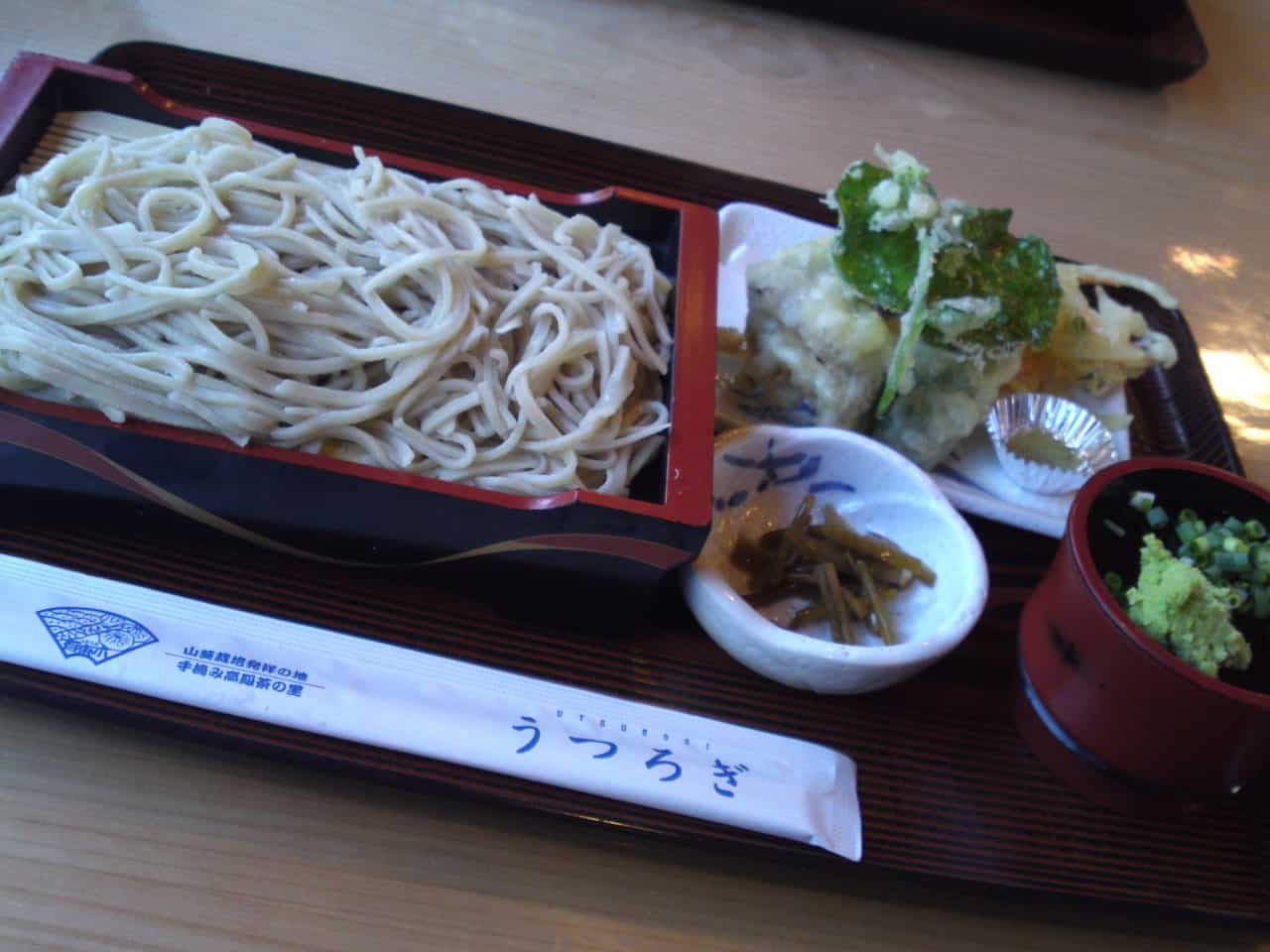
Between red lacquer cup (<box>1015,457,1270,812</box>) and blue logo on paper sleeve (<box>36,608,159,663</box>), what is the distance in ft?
3.51

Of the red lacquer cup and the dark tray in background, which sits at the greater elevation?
the dark tray in background

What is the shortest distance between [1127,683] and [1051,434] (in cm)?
56

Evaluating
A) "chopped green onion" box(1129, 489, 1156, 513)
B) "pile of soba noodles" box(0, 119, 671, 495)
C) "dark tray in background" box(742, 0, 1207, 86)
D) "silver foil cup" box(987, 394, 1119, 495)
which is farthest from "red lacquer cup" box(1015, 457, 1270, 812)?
"dark tray in background" box(742, 0, 1207, 86)

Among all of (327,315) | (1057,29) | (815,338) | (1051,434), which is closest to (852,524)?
(815,338)

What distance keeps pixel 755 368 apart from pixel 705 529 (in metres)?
0.48

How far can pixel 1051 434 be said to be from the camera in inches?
62.5

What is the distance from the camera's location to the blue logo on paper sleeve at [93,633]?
1.05 m

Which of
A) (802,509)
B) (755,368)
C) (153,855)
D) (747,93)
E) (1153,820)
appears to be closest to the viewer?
(153,855)

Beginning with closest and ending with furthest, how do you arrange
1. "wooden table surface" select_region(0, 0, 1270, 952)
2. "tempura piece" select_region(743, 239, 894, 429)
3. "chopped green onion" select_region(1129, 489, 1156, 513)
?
"wooden table surface" select_region(0, 0, 1270, 952) → "chopped green onion" select_region(1129, 489, 1156, 513) → "tempura piece" select_region(743, 239, 894, 429)

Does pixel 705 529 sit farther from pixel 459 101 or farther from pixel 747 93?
pixel 747 93

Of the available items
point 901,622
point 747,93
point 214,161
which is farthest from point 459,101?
point 901,622

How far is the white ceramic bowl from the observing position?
1.19 meters

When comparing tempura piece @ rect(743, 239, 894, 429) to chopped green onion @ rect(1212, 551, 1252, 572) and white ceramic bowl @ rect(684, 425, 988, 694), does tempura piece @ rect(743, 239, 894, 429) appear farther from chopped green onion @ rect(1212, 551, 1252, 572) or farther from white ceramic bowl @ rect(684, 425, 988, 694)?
chopped green onion @ rect(1212, 551, 1252, 572)

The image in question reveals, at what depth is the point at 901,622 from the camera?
1.33 m
